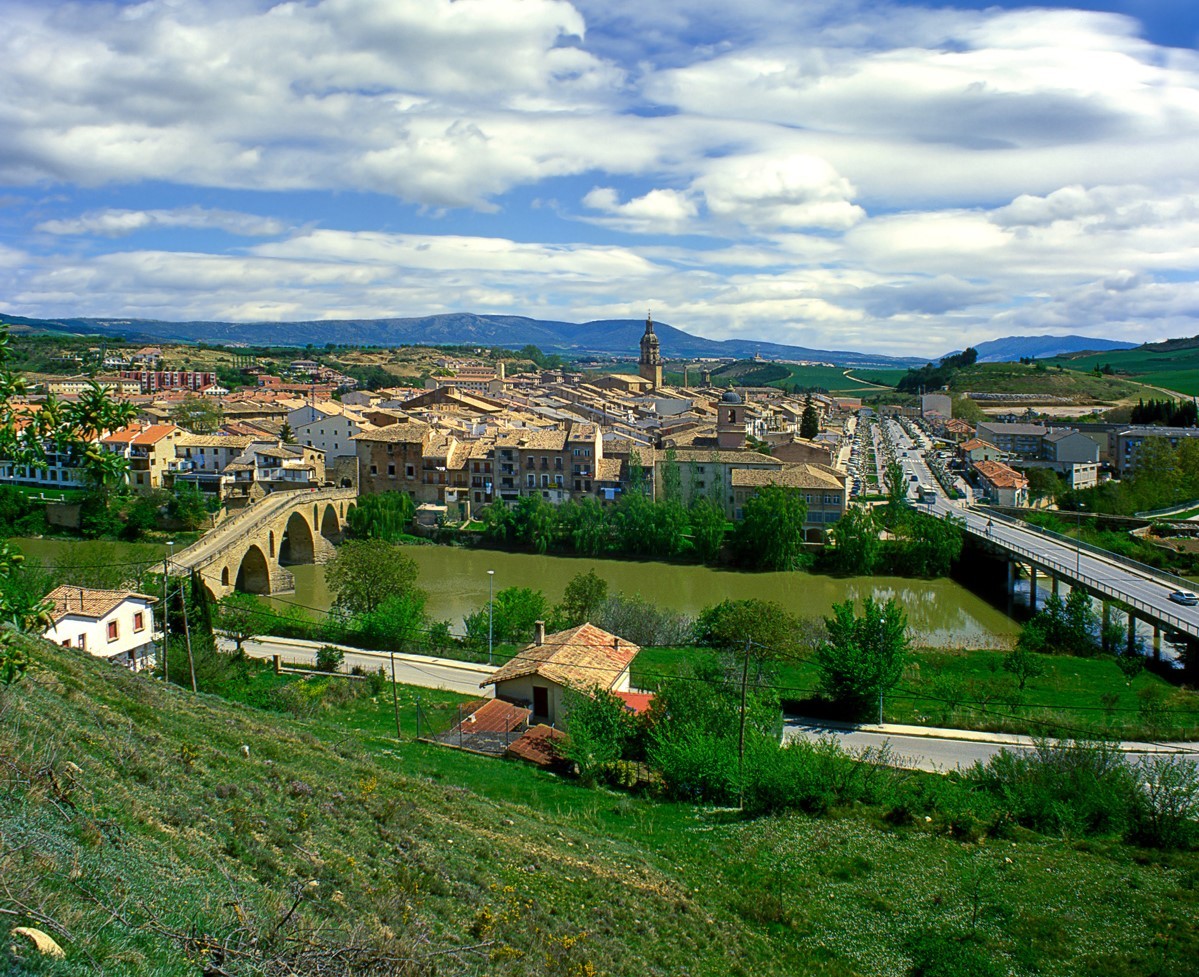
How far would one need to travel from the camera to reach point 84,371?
296 ft

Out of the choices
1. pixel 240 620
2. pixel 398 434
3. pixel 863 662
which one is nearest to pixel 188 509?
pixel 398 434

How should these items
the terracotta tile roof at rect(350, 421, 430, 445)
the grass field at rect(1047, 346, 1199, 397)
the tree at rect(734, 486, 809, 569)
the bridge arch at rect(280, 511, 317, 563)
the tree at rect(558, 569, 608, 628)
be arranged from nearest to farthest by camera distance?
1. the tree at rect(558, 569, 608, 628)
2. the tree at rect(734, 486, 809, 569)
3. the bridge arch at rect(280, 511, 317, 563)
4. the terracotta tile roof at rect(350, 421, 430, 445)
5. the grass field at rect(1047, 346, 1199, 397)

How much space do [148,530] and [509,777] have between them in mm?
33486

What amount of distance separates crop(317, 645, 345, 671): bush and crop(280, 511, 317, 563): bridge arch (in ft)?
60.4

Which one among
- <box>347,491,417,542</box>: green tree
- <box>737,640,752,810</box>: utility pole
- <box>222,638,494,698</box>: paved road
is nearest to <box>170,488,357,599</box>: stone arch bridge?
<box>347,491,417,542</box>: green tree

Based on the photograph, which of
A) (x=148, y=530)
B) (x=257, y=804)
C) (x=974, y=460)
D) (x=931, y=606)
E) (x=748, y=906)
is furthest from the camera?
(x=974, y=460)

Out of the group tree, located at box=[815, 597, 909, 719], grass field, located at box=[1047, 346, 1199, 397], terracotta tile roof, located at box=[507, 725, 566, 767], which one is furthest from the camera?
grass field, located at box=[1047, 346, 1199, 397]

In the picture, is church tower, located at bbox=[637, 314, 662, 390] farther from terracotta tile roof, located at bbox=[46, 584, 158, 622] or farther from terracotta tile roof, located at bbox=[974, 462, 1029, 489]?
terracotta tile roof, located at bbox=[46, 584, 158, 622]

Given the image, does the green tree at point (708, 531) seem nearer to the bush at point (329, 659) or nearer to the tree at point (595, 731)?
the bush at point (329, 659)

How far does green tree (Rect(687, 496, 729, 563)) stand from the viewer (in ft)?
124

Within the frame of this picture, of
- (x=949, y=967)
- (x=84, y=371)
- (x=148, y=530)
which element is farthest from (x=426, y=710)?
(x=84, y=371)

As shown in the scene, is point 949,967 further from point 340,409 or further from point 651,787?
point 340,409

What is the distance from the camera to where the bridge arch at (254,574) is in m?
33.2

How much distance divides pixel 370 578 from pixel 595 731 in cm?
1331
